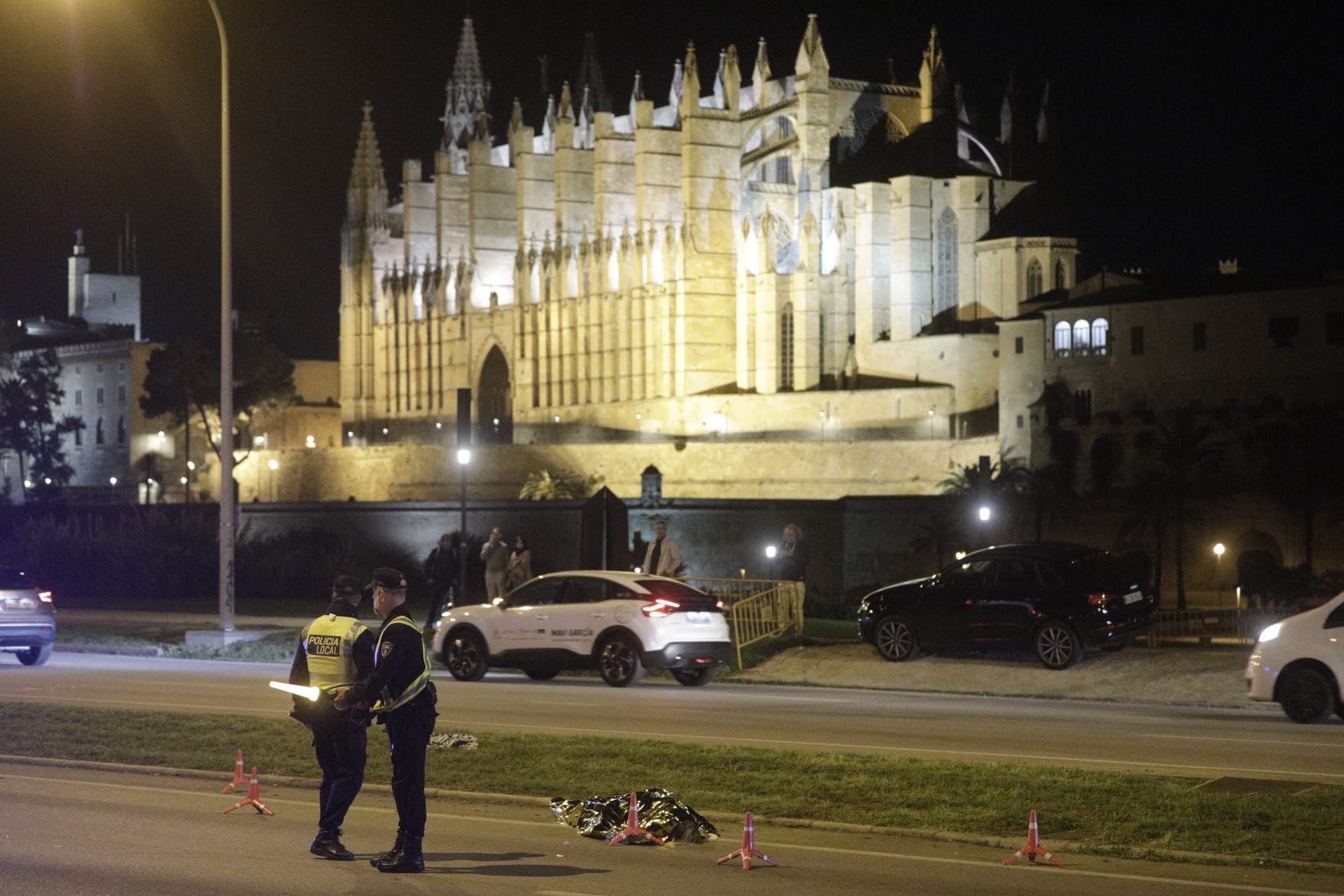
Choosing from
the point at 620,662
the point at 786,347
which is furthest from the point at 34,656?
the point at 786,347

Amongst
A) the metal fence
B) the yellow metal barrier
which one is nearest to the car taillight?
the yellow metal barrier

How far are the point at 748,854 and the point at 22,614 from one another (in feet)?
61.5

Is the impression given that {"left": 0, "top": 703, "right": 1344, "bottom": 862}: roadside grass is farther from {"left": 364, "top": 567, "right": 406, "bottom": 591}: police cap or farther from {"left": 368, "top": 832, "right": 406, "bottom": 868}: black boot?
{"left": 364, "top": 567, "right": 406, "bottom": 591}: police cap

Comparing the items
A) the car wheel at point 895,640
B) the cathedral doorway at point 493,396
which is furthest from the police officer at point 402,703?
the cathedral doorway at point 493,396

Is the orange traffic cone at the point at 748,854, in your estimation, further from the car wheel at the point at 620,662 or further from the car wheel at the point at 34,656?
the car wheel at the point at 34,656

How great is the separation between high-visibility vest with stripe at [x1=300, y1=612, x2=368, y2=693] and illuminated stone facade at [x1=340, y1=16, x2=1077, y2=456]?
192 ft

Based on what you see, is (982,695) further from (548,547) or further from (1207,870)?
(548,547)

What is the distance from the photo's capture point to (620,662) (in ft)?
79.2

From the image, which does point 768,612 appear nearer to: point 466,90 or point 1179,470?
point 1179,470

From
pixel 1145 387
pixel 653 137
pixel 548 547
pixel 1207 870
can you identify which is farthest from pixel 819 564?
pixel 1207 870

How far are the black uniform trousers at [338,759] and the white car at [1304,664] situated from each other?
10944 millimetres

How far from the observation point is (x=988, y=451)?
63.4 m

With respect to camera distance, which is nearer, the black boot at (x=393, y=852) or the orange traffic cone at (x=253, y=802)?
the black boot at (x=393, y=852)

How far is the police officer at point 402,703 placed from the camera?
11.2 metres
